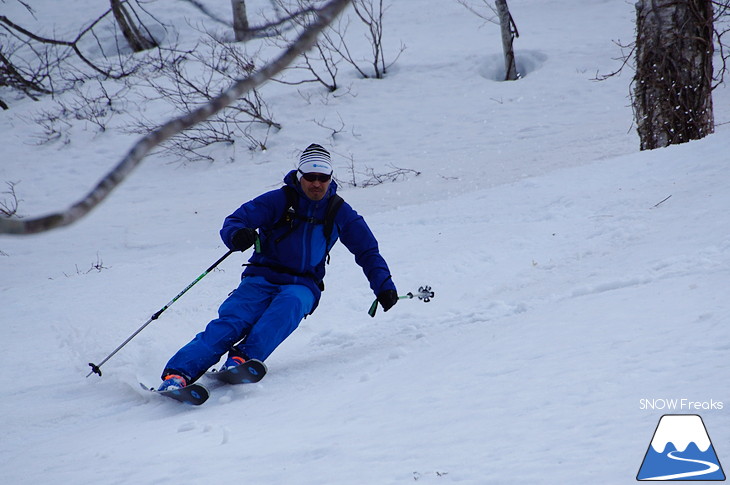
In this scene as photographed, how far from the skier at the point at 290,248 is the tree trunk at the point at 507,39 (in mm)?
9121

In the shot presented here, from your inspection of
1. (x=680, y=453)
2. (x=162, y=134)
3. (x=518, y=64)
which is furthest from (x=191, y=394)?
(x=518, y=64)

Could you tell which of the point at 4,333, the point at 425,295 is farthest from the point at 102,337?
the point at 425,295

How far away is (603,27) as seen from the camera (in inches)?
575

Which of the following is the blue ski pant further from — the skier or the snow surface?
the snow surface

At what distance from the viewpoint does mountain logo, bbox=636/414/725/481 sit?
186 centimetres

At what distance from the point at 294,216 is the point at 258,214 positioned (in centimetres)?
23

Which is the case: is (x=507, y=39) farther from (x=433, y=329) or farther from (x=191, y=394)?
(x=191, y=394)

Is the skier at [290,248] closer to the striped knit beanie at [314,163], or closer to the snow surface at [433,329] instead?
the striped knit beanie at [314,163]

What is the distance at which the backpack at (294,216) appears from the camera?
424cm

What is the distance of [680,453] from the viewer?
198 cm

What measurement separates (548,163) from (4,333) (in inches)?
283

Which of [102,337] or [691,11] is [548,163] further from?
[102,337]

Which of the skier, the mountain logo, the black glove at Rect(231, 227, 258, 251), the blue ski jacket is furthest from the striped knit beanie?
the mountain logo

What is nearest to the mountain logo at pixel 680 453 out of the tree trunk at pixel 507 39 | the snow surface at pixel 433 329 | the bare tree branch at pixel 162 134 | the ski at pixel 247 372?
the snow surface at pixel 433 329
